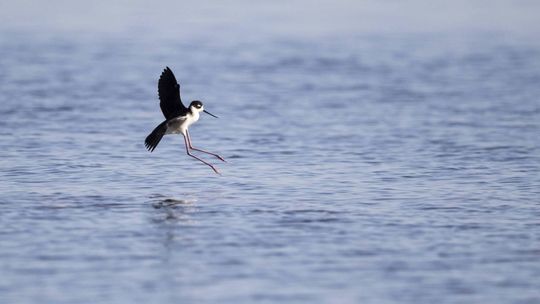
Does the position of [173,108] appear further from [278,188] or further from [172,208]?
[172,208]

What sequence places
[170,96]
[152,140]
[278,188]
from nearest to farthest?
Answer: [278,188] → [152,140] → [170,96]

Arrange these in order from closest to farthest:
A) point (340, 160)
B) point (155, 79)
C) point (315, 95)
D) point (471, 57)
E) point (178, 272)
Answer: point (178, 272) → point (340, 160) → point (315, 95) → point (155, 79) → point (471, 57)

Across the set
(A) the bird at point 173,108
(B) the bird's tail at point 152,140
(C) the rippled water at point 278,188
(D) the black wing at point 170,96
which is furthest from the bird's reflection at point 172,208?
(D) the black wing at point 170,96

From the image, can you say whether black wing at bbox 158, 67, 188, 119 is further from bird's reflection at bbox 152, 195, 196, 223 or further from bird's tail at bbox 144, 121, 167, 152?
bird's reflection at bbox 152, 195, 196, 223

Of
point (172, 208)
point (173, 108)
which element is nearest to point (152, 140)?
point (173, 108)

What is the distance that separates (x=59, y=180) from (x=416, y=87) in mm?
10249

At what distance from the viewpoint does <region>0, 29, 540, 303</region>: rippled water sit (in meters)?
8.52

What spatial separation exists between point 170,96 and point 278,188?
69.8 inches

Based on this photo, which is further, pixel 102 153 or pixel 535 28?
pixel 535 28

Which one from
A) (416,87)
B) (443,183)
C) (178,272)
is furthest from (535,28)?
(178,272)

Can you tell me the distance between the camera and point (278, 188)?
40.1 feet

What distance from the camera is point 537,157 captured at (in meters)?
14.2

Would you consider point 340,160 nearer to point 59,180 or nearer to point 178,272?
point 59,180

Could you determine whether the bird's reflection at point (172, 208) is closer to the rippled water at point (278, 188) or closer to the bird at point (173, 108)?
the rippled water at point (278, 188)
